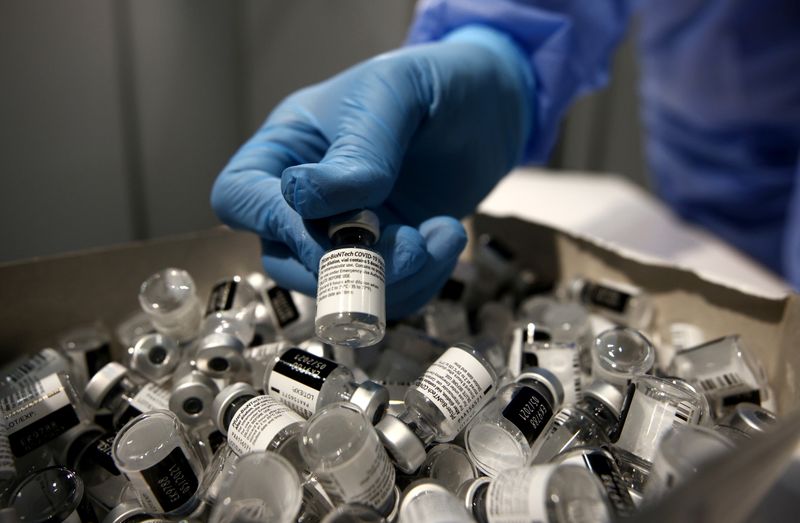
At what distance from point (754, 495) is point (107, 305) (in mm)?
1365

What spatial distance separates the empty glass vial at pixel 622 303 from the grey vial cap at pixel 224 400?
897mm

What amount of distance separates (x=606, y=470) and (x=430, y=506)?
273 millimetres

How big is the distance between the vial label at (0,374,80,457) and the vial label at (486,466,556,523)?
2.52 ft

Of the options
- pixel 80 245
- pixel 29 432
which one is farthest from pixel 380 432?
pixel 80 245

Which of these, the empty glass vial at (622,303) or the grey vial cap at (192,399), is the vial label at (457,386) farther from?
the empty glass vial at (622,303)

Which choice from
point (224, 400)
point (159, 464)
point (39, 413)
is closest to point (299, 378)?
point (224, 400)

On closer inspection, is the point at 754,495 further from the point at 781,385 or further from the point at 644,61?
the point at 644,61

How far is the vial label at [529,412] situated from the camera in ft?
2.96

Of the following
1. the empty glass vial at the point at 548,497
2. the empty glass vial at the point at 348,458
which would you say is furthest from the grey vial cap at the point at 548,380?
the empty glass vial at the point at 348,458

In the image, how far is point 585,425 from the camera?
3.23 ft

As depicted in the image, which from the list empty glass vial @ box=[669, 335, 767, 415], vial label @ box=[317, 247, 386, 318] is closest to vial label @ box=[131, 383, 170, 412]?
vial label @ box=[317, 247, 386, 318]

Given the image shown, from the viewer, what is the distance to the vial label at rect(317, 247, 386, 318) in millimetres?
793

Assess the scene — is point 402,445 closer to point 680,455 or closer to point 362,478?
point 362,478

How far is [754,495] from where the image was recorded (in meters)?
0.74
